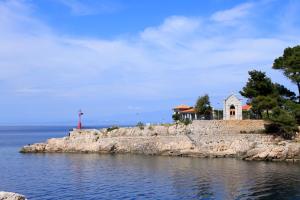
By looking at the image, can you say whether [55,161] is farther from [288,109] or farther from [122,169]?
[288,109]

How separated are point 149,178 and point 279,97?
33.3 m

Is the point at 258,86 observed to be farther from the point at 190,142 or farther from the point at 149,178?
the point at 149,178

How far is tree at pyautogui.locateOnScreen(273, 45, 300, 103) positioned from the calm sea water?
1885cm

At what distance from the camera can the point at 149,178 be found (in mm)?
48125

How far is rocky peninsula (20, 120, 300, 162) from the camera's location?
63125 mm

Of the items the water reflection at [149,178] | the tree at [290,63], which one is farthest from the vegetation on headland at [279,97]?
the water reflection at [149,178]

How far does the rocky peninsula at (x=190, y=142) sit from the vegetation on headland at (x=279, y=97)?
2034 mm

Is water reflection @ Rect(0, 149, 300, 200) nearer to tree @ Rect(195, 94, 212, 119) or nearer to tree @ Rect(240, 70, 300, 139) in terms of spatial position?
tree @ Rect(240, 70, 300, 139)

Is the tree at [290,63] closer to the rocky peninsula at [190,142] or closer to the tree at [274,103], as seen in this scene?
the tree at [274,103]

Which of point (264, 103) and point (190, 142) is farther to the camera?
point (264, 103)

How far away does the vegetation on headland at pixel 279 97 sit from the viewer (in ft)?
222

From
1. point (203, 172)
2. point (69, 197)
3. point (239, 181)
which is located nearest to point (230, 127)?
point (203, 172)

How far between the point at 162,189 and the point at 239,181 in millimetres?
8650

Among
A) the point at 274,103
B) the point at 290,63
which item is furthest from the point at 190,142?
the point at 290,63
